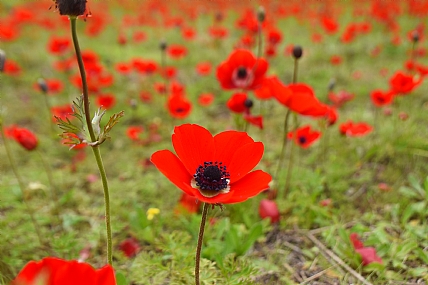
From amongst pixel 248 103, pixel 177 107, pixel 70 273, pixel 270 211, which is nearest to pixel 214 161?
pixel 70 273

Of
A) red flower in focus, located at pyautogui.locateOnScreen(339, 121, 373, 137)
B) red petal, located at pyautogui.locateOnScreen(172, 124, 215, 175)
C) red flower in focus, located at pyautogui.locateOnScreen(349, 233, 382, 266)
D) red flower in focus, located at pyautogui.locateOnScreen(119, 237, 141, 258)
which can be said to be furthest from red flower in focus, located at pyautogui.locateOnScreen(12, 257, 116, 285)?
red flower in focus, located at pyautogui.locateOnScreen(339, 121, 373, 137)

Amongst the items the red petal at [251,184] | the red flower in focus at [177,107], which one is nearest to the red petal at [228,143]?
the red petal at [251,184]

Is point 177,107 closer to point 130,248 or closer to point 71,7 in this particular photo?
point 130,248

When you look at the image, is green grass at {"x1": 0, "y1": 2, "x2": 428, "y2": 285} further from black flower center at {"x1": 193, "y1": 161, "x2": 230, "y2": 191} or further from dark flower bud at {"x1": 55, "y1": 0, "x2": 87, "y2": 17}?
dark flower bud at {"x1": 55, "y1": 0, "x2": 87, "y2": 17}

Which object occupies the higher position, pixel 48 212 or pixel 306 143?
pixel 306 143

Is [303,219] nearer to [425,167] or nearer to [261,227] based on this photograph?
[261,227]

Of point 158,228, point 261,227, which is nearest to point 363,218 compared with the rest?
point 261,227
